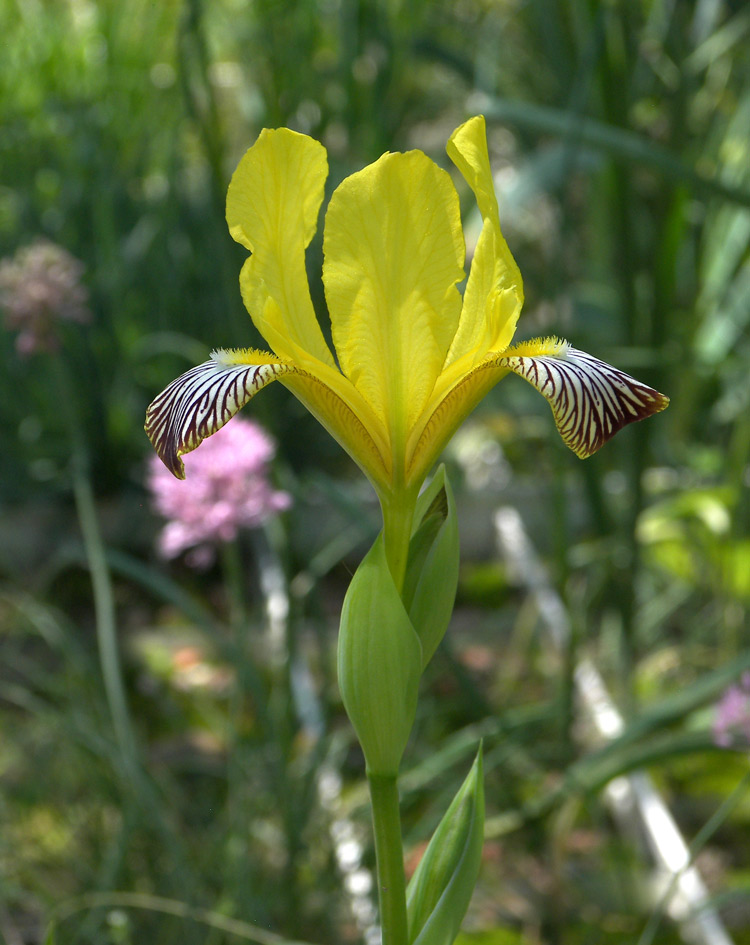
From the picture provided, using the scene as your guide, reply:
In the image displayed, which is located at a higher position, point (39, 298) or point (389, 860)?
point (39, 298)

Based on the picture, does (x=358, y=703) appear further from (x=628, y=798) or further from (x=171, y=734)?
(x=171, y=734)

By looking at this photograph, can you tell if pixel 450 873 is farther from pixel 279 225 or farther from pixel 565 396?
pixel 279 225

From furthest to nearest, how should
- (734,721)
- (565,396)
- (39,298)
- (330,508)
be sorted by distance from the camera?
(330,508) < (39,298) < (734,721) < (565,396)

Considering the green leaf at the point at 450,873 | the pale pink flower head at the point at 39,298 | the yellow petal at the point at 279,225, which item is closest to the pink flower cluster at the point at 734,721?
the green leaf at the point at 450,873

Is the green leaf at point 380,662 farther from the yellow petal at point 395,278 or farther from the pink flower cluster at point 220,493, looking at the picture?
the pink flower cluster at point 220,493

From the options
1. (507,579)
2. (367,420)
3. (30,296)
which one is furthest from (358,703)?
(507,579)

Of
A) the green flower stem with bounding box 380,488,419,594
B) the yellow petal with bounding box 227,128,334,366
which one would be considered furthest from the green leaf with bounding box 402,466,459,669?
the yellow petal with bounding box 227,128,334,366

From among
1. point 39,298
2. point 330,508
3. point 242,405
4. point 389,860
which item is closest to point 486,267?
point 242,405
